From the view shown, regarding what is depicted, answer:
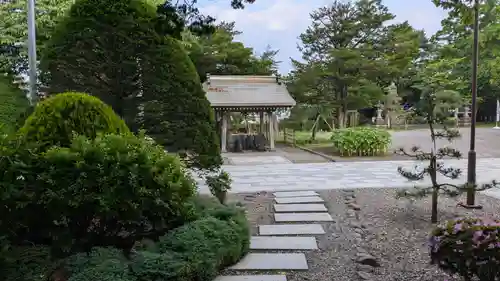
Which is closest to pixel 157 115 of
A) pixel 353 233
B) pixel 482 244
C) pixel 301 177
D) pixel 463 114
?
pixel 353 233

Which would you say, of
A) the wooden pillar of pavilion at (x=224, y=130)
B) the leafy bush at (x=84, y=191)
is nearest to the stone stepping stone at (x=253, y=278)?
the leafy bush at (x=84, y=191)

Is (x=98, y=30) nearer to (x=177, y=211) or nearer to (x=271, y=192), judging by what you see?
(x=177, y=211)

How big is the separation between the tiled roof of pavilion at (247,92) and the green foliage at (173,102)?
11429 millimetres

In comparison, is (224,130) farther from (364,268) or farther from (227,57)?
(364,268)

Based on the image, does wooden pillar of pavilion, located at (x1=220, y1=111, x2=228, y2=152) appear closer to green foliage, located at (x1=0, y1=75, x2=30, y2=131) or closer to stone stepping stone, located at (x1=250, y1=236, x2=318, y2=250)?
green foliage, located at (x1=0, y1=75, x2=30, y2=131)

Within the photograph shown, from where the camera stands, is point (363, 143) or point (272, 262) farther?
point (363, 143)

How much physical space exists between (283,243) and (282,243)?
1cm

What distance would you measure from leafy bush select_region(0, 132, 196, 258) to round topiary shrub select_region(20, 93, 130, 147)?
31cm

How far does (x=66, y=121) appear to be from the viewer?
380 cm

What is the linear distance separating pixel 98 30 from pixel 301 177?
6419mm

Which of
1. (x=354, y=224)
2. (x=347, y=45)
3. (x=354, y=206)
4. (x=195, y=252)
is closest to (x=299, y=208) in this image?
(x=354, y=206)

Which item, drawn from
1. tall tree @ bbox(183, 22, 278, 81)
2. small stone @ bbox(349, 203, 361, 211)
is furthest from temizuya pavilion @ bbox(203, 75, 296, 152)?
small stone @ bbox(349, 203, 361, 211)

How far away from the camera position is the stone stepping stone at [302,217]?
5668 mm

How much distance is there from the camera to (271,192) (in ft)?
26.2
